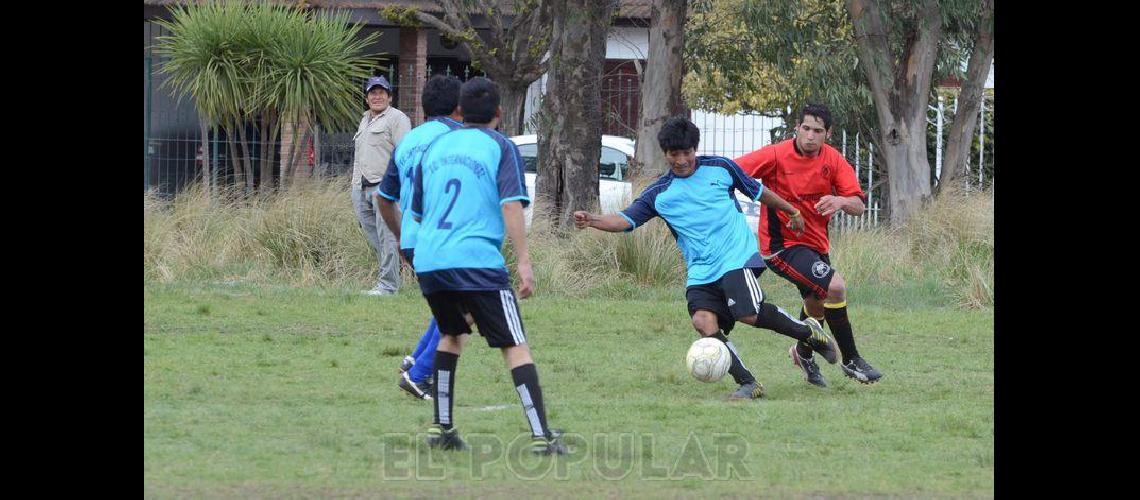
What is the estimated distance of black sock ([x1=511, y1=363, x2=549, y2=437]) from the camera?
7.09 metres

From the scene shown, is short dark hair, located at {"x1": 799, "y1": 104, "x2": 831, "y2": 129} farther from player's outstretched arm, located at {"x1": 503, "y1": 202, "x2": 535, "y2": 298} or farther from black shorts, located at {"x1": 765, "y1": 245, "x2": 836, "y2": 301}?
player's outstretched arm, located at {"x1": 503, "y1": 202, "x2": 535, "y2": 298}

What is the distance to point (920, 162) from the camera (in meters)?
21.5

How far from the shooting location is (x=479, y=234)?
7.05m

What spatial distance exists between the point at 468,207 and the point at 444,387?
0.87 metres

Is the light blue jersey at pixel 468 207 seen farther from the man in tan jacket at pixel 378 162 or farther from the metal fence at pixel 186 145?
the metal fence at pixel 186 145

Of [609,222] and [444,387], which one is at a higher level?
[609,222]

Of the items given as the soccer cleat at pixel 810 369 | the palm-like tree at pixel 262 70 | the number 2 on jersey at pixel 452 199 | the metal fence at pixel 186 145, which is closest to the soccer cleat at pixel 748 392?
the soccer cleat at pixel 810 369

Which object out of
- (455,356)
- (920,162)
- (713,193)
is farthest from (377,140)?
(920,162)

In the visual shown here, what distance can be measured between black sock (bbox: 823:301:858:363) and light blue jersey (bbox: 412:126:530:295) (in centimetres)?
326

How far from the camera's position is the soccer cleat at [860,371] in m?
9.59

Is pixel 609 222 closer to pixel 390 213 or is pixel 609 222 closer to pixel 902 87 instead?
pixel 390 213

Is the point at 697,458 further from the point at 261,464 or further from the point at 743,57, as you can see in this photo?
the point at 743,57

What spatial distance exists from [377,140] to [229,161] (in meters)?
8.28

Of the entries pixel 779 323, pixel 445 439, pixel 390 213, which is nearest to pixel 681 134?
pixel 779 323
